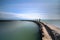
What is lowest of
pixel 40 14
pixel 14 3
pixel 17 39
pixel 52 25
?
pixel 17 39

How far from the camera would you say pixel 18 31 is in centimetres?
374

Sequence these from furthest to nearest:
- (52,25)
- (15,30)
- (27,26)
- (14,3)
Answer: (27,26) → (15,30) → (14,3) → (52,25)

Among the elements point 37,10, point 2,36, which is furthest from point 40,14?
point 2,36

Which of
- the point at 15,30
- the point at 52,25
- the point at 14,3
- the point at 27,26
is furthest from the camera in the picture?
the point at 27,26

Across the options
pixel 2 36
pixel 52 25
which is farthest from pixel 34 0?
pixel 2 36

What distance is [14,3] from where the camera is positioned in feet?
10.6

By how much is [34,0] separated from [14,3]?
51 cm

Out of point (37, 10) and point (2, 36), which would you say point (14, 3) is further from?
point (2, 36)

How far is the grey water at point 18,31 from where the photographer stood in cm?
321

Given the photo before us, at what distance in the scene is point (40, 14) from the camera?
3.04m

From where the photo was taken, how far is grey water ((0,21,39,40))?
321 centimetres

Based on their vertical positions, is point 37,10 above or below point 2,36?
above

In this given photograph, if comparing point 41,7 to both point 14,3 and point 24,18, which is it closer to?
point 24,18

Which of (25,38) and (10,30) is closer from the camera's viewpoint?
(25,38)
